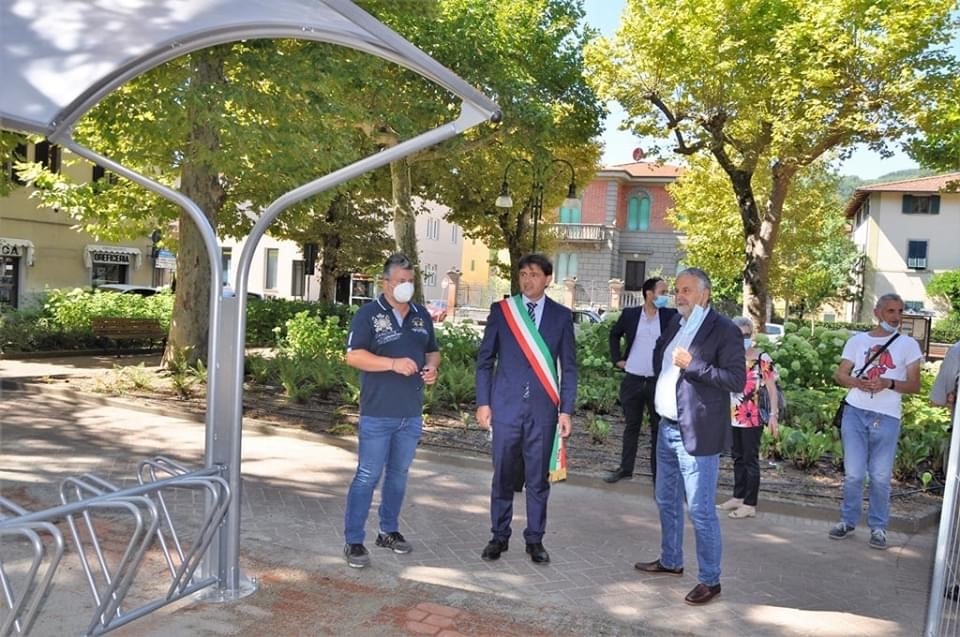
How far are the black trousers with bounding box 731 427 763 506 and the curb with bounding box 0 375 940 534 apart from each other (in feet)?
0.94

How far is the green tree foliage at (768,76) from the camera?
1731 centimetres

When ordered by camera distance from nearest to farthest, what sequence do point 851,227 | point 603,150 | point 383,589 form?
point 383,589
point 603,150
point 851,227

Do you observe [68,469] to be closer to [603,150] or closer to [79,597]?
[79,597]

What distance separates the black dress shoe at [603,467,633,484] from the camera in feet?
25.9

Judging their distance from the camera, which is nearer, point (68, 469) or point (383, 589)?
point (383, 589)

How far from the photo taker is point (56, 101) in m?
4.41

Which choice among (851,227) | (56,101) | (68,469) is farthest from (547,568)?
(851,227)

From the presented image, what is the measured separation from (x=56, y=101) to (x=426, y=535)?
3.71 meters

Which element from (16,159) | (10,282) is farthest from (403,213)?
(10,282)

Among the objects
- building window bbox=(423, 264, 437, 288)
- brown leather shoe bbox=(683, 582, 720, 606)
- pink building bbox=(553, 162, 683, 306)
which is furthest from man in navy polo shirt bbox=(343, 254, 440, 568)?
building window bbox=(423, 264, 437, 288)

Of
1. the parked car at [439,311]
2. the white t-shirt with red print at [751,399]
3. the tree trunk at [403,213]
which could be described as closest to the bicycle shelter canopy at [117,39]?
the white t-shirt with red print at [751,399]

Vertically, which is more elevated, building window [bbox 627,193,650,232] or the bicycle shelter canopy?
building window [bbox 627,193,650,232]

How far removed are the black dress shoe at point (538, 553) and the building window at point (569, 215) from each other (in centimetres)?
5280

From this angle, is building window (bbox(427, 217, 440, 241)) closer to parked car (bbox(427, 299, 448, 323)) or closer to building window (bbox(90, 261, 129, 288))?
parked car (bbox(427, 299, 448, 323))
